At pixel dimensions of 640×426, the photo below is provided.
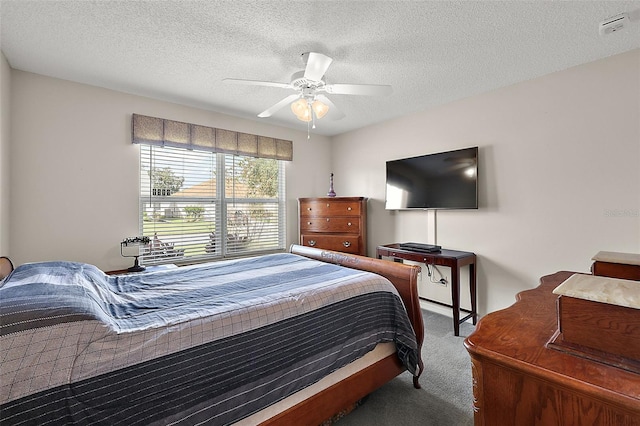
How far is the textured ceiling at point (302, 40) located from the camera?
A: 170 centimetres

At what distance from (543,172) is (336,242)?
244cm

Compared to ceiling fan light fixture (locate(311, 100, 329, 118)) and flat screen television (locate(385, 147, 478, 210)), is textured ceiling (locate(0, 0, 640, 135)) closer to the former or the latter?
ceiling fan light fixture (locate(311, 100, 329, 118))

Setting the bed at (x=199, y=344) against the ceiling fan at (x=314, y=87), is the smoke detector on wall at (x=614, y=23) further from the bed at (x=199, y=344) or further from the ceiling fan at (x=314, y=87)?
the bed at (x=199, y=344)

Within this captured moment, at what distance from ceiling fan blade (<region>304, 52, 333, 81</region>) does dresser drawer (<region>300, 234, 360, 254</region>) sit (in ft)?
7.72

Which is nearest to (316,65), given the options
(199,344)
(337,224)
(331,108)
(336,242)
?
(331,108)

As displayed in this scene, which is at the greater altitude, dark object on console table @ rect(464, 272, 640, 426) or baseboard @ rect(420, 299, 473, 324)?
dark object on console table @ rect(464, 272, 640, 426)

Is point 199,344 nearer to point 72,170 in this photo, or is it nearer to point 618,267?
point 618,267

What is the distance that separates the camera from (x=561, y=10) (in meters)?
1.71

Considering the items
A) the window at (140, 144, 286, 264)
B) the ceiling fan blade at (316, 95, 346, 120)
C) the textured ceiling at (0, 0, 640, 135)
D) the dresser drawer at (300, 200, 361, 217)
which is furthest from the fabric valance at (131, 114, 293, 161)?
the ceiling fan blade at (316, 95, 346, 120)

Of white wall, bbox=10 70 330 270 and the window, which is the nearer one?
white wall, bbox=10 70 330 270

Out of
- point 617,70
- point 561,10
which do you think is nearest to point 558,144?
point 617,70

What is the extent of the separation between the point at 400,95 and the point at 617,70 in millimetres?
1722

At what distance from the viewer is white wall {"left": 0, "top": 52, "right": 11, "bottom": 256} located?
85.6 inches

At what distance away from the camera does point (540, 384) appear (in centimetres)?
68
